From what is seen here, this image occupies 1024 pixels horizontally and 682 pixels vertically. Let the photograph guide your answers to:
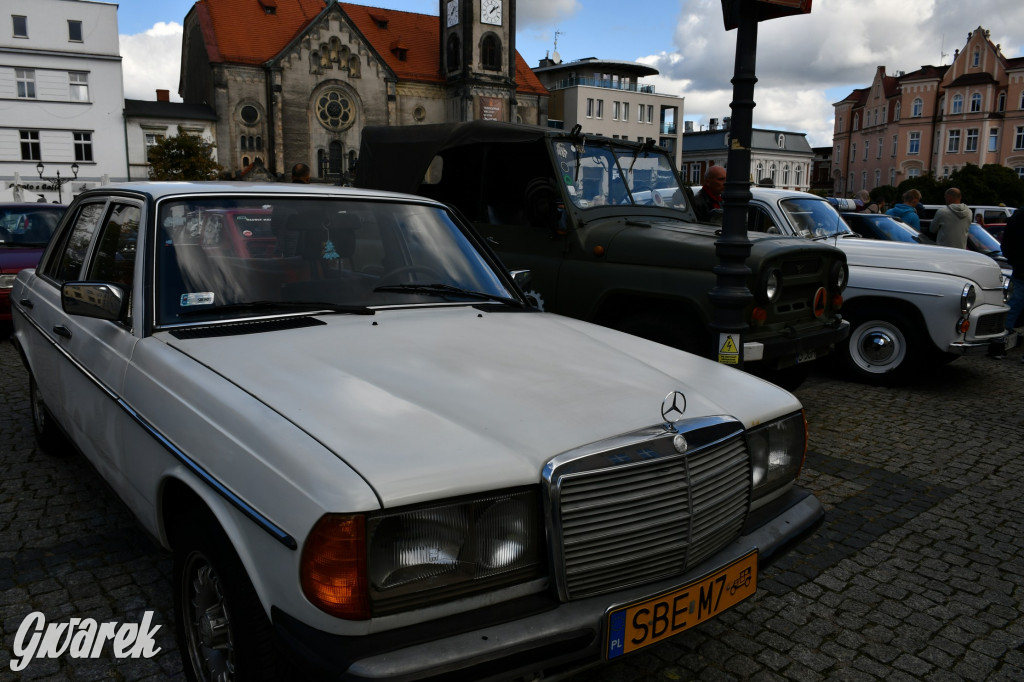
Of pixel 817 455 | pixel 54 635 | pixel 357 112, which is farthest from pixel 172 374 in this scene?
pixel 357 112

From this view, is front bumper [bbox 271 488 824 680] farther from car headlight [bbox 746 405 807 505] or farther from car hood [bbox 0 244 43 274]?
car hood [bbox 0 244 43 274]

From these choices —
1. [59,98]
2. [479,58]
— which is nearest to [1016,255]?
[59,98]

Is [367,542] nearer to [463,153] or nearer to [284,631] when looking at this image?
[284,631]

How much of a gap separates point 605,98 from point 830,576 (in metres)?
81.8

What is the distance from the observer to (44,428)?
503 cm

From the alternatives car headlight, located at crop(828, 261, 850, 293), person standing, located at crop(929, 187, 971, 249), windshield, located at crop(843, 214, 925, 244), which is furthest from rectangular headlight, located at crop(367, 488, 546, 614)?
person standing, located at crop(929, 187, 971, 249)

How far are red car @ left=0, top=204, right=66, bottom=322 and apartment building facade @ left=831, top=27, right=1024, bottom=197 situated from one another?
237 ft

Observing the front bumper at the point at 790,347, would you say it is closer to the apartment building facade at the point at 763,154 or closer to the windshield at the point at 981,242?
the windshield at the point at 981,242

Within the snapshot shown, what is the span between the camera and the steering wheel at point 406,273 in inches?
136

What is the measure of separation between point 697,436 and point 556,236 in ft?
13.7

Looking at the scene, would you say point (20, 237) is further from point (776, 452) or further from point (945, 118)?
point (945, 118)

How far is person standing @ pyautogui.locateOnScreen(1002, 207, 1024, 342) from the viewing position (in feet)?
31.3

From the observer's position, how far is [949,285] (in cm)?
764

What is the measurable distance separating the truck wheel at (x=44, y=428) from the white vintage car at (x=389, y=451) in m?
1.52
